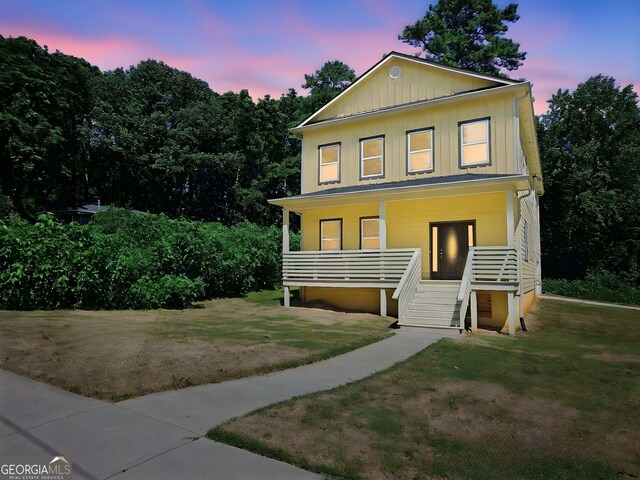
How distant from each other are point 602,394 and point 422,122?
12143 mm

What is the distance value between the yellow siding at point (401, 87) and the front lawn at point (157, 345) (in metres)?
9.05

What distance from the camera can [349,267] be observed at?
50.8ft

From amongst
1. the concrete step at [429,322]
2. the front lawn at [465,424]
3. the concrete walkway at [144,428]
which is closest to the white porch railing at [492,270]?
the concrete step at [429,322]

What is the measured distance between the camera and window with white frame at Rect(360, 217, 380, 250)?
16.8 meters

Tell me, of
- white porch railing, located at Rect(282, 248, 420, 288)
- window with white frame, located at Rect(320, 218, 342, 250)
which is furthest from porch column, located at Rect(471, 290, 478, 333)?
window with white frame, located at Rect(320, 218, 342, 250)

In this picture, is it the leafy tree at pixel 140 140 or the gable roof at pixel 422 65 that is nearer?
the gable roof at pixel 422 65

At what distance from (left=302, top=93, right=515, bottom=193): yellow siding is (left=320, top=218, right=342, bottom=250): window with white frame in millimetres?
1563

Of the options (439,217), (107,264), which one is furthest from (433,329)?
(107,264)

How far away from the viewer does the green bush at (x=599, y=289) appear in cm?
2296

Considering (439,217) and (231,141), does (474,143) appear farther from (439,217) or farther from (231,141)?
(231,141)

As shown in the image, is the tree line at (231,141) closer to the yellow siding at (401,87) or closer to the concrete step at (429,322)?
the yellow siding at (401,87)

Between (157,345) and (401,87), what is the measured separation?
13807mm

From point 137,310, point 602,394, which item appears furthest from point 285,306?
point 602,394

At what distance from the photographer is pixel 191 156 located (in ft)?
138
